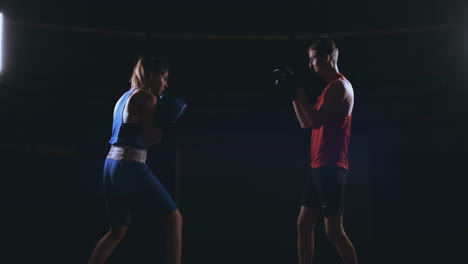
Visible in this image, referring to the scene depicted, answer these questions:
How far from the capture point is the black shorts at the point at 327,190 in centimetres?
232

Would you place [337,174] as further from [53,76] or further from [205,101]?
[53,76]

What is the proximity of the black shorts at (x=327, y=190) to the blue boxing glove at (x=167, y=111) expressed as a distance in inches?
28.2

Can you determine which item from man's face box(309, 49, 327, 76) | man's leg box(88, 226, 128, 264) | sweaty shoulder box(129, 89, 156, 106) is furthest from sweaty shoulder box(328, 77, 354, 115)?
man's leg box(88, 226, 128, 264)

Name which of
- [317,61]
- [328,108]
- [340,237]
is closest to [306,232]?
[340,237]

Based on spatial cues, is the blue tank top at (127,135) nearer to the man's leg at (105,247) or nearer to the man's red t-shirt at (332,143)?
the man's leg at (105,247)

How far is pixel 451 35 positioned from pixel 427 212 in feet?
6.21

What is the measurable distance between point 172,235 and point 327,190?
0.74 metres

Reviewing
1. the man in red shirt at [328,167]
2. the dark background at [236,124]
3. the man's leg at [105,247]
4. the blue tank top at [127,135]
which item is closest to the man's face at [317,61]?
the man in red shirt at [328,167]

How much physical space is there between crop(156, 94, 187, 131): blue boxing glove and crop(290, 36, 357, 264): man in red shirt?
583mm

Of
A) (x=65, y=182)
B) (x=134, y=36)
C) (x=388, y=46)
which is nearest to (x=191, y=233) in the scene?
(x=65, y=182)

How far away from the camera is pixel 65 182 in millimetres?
4512

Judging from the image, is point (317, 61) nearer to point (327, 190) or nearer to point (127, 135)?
point (327, 190)

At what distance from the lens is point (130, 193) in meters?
2.20

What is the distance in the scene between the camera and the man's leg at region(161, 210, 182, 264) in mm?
2205
